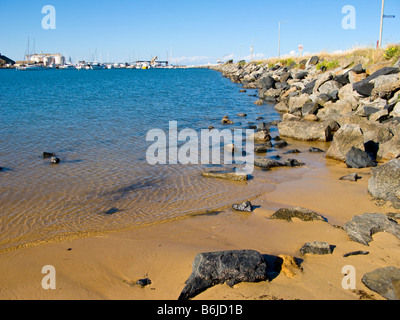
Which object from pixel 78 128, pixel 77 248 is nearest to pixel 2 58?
pixel 78 128

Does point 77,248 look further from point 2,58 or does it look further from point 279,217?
point 2,58

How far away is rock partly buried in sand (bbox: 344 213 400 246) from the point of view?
569cm

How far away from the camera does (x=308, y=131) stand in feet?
48.4

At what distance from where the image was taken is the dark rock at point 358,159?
1039 centimetres

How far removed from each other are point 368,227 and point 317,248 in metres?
1.23

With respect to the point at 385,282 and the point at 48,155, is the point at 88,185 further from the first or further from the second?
the point at 385,282

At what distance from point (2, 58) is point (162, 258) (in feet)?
675

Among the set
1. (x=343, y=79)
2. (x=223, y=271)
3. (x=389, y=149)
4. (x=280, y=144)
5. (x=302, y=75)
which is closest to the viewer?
(x=223, y=271)

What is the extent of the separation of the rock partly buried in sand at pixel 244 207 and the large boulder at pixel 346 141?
5.29 m

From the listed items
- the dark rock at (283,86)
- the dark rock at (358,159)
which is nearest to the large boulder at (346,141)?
the dark rock at (358,159)

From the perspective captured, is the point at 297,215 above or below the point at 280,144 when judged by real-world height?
below

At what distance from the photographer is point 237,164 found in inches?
444

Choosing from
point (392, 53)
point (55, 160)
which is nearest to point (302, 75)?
point (392, 53)

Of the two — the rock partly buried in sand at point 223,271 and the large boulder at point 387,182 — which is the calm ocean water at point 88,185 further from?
the large boulder at point 387,182
